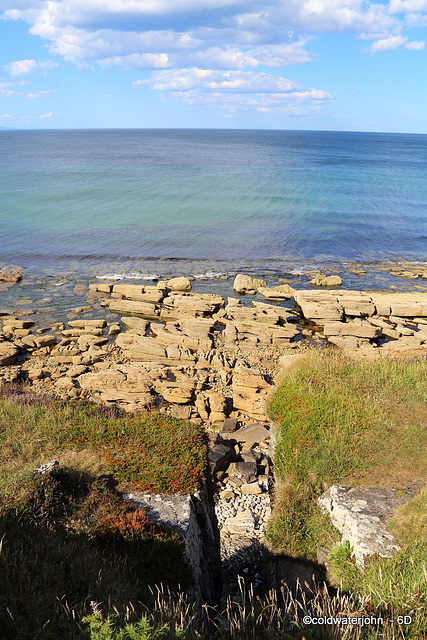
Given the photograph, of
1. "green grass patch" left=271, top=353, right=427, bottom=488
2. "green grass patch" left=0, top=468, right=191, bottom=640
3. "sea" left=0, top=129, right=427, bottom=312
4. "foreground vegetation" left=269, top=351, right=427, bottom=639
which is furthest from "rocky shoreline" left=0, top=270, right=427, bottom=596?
"sea" left=0, top=129, right=427, bottom=312

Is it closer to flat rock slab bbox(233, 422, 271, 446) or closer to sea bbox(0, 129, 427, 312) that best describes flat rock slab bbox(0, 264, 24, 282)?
sea bbox(0, 129, 427, 312)

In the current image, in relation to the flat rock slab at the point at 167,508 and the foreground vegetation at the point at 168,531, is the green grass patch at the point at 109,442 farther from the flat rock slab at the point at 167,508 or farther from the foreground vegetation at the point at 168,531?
the flat rock slab at the point at 167,508

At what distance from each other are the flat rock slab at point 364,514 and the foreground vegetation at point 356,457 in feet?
0.81

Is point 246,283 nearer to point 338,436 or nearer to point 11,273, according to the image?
point 11,273

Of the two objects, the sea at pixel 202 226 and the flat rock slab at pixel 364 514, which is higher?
the sea at pixel 202 226

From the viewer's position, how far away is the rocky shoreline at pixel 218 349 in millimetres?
14625

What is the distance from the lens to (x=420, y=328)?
28.5 meters

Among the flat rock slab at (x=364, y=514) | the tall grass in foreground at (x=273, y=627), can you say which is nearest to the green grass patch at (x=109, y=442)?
the flat rock slab at (x=364, y=514)

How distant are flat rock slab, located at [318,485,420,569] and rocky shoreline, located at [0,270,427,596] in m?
2.51

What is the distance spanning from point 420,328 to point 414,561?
22951mm

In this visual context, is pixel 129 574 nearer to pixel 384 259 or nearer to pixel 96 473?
pixel 96 473

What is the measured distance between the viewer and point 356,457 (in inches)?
467

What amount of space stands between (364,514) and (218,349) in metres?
15.3

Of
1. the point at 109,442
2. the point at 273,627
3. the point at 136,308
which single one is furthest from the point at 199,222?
the point at 273,627
